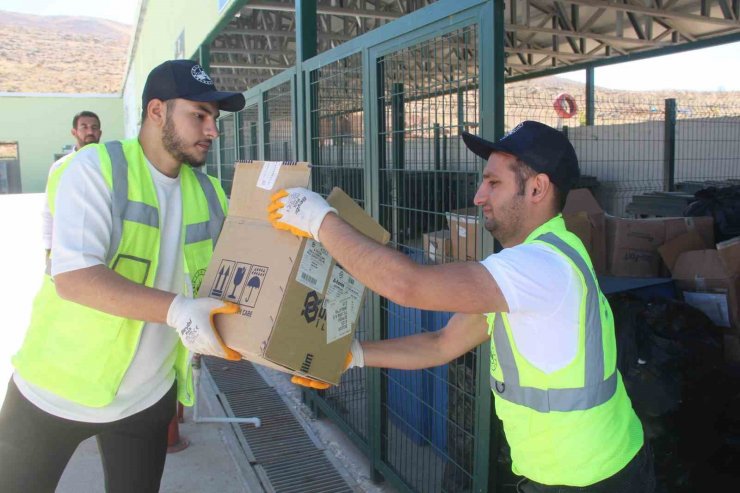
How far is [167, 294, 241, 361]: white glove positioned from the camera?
5.93 ft

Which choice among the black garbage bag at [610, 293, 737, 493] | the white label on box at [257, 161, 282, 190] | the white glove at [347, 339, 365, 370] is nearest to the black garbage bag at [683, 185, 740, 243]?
the black garbage bag at [610, 293, 737, 493]

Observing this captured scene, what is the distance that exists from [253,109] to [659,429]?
178 inches

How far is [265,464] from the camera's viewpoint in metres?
3.78

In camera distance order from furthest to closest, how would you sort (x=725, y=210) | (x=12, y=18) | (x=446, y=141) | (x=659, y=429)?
(x=12, y=18), (x=725, y=210), (x=446, y=141), (x=659, y=429)

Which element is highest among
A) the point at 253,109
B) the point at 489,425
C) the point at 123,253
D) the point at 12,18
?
the point at 12,18

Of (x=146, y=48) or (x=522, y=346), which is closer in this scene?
(x=522, y=346)

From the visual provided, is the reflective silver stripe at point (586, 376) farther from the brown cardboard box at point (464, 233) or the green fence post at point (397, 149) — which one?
the green fence post at point (397, 149)

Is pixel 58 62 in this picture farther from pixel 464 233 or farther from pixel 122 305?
pixel 122 305

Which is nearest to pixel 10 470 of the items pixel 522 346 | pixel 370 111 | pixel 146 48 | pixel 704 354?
pixel 522 346

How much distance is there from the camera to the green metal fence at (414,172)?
250 cm

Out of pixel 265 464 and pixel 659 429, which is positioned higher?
pixel 659 429

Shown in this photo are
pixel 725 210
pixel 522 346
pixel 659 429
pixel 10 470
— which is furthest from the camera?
pixel 725 210

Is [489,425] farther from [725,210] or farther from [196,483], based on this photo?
[725,210]

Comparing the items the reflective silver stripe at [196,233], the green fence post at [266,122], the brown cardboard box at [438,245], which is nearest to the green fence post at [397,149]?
the brown cardboard box at [438,245]
